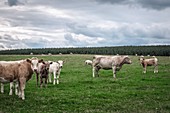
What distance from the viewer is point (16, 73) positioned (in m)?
14.7

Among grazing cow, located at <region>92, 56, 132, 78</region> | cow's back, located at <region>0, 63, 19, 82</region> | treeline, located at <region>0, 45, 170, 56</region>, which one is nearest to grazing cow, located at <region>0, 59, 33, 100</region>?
cow's back, located at <region>0, 63, 19, 82</region>

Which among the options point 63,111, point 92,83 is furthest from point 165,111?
point 92,83

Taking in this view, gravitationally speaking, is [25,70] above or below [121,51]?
below

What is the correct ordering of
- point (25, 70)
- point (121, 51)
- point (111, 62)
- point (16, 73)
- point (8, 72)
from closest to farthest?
point (8, 72) → point (16, 73) → point (25, 70) → point (111, 62) → point (121, 51)

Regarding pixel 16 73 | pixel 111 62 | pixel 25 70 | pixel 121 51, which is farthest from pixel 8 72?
pixel 121 51

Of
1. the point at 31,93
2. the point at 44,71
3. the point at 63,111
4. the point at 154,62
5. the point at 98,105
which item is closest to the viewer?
the point at 63,111

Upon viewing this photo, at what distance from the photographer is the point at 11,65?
14.8m

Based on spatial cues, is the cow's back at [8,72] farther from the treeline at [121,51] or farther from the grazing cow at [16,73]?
the treeline at [121,51]

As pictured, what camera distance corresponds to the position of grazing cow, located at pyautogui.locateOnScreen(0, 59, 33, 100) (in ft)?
47.1

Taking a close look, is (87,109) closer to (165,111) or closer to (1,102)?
(165,111)

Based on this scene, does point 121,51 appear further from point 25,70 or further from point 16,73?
point 16,73

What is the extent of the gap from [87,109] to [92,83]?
914 centimetres

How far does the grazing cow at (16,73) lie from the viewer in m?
14.3

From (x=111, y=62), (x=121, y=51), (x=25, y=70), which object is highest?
(x=121, y=51)
